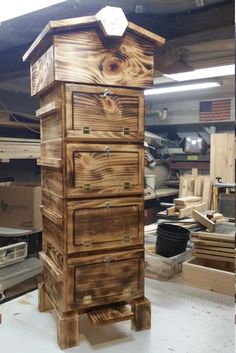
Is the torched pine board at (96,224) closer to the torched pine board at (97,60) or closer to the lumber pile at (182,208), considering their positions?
the torched pine board at (97,60)

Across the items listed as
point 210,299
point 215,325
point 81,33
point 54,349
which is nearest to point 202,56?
point 81,33

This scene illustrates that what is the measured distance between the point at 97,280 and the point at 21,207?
2593 millimetres

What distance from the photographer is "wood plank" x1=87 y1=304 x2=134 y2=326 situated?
1822 mm

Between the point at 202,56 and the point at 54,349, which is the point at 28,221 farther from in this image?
the point at 202,56

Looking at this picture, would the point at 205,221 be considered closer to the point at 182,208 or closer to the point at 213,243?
the point at 182,208

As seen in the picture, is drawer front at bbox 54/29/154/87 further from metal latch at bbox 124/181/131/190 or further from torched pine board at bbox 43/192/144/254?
torched pine board at bbox 43/192/144/254

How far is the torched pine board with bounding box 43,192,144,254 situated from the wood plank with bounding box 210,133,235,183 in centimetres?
435

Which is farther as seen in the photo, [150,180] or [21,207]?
[150,180]

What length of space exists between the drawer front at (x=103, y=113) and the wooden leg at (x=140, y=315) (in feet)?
3.26

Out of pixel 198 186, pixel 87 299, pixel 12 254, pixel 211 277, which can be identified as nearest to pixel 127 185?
pixel 87 299

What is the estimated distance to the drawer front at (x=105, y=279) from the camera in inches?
73.4

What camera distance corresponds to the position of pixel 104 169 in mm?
1905

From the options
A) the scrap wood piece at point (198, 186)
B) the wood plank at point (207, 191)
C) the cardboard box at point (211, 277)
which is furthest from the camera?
the scrap wood piece at point (198, 186)

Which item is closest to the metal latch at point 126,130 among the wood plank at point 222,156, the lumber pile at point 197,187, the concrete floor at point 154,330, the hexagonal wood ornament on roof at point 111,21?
the hexagonal wood ornament on roof at point 111,21
